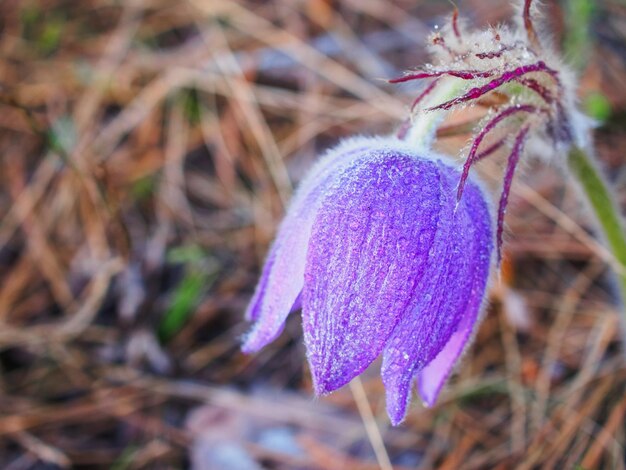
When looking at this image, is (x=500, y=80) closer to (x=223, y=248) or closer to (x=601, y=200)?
(x=601, y=200)

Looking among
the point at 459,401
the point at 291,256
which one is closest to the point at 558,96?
the point at 291,256

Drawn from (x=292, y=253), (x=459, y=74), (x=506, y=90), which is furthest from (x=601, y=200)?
(x=292, y=253)

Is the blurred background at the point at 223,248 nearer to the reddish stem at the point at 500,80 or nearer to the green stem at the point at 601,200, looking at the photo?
the green stem at the point at 601,200

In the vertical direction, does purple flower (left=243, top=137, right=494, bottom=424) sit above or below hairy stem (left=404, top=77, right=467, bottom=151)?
below

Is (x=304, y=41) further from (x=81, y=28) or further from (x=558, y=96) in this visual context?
(x=558, y=96)

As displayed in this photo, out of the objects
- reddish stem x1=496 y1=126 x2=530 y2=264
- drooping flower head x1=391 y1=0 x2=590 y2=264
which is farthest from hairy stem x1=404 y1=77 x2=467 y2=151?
reddish stem x1=496 y1=126 x2=530 y2=264

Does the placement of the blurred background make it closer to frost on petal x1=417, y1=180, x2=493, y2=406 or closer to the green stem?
the green stem

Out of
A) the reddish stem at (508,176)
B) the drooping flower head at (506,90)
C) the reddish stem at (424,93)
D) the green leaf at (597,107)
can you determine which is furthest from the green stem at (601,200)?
the green leaf at (597,107)
